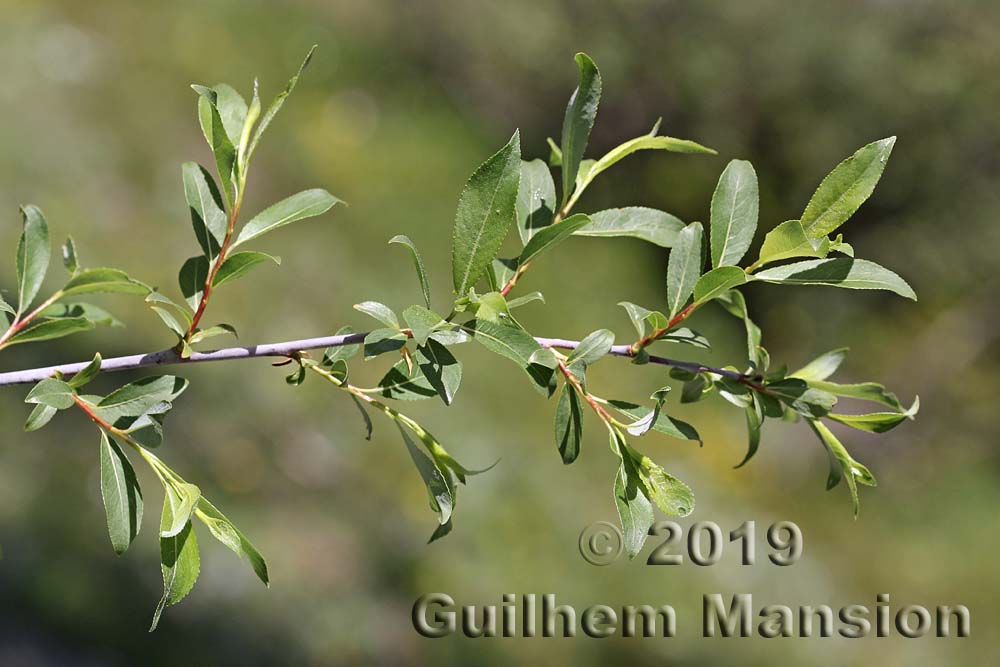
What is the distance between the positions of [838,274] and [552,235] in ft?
1.00

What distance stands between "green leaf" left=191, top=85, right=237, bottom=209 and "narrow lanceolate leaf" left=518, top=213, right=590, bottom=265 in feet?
1.11

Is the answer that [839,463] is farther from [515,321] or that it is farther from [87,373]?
[87,373]

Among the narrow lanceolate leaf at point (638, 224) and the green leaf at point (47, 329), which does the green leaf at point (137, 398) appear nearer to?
the green leaf at point (47, 329)

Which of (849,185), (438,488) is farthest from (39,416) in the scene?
(849,185)

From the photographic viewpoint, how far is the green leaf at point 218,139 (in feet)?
3.15

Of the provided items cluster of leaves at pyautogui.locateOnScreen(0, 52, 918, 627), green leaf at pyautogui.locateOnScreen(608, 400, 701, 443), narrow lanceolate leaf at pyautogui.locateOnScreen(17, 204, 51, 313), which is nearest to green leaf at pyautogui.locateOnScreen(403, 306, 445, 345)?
cluster of leaves at pyautogui.locateOnScreen(0, 52, 918, 627)

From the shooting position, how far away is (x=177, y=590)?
1.00m

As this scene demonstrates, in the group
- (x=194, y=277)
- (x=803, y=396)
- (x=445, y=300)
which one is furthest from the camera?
(x=445, y=300)

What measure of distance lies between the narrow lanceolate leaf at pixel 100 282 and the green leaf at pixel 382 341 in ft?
0.97

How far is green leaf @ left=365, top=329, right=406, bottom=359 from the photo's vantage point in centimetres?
96

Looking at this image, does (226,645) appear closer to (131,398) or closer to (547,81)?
(131,398)

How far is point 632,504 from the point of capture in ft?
3.26

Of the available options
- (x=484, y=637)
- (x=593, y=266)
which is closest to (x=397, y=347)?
(x=484, y=637)

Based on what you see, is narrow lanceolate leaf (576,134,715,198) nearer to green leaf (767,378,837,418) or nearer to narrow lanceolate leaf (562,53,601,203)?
narrow lanceolate leaf (562,53,601,203)
